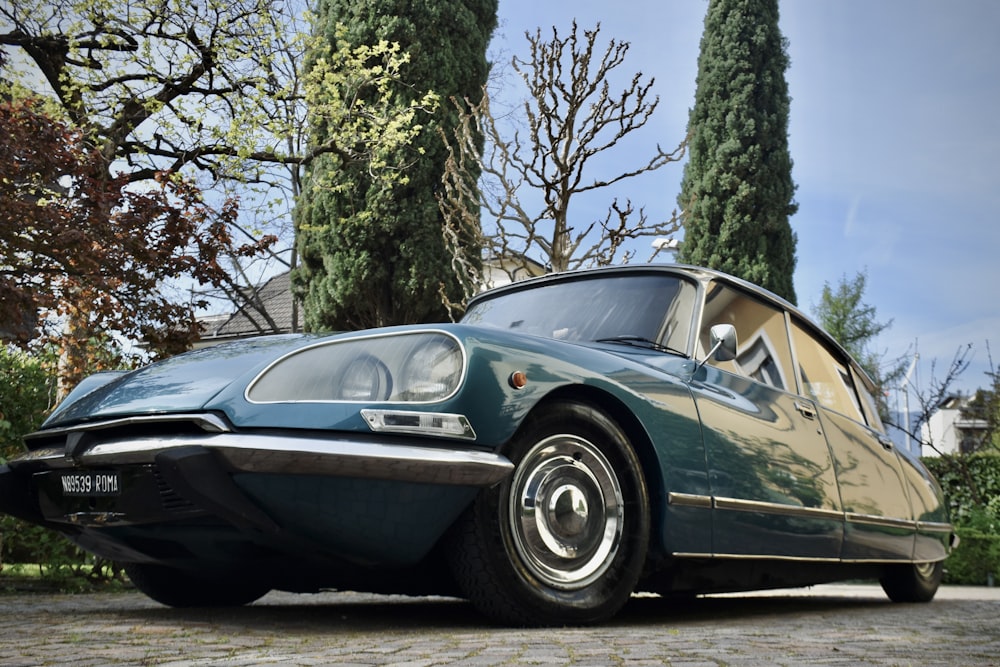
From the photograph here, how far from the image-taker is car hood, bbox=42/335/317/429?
349cm

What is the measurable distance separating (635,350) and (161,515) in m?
2.09

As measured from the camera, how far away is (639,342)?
455 centimetres

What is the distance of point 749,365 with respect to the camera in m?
5.09

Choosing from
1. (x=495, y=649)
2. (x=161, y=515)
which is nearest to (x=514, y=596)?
(x=495, y=649)

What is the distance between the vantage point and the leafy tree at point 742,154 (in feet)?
77.9

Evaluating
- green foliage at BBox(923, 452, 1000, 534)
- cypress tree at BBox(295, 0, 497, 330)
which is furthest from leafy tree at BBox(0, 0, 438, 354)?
green foliage at BBox(923, 452, 1000, 534)

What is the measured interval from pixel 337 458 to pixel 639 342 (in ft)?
5.99

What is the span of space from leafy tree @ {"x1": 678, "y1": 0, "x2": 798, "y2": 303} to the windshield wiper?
19.2 meters

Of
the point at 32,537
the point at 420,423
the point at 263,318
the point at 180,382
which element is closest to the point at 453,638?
the point at 420,423

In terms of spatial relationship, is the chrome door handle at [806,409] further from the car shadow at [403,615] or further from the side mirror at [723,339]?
the car shadow at [403,615]

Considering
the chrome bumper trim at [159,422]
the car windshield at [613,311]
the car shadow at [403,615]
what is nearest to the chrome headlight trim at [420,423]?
the chrome bumper trim at [159,422]

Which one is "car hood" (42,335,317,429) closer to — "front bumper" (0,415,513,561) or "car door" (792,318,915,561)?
"front bumper" (0,415,513,561)

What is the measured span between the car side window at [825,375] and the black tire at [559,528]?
2.10 metres

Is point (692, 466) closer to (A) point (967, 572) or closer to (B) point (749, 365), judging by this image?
(B) point (749, 365)
